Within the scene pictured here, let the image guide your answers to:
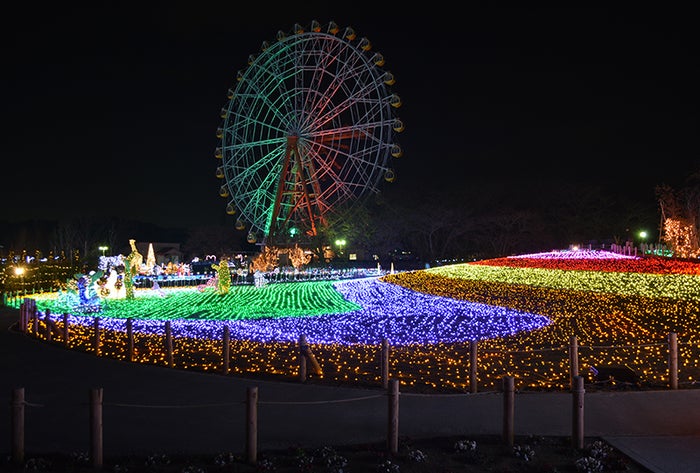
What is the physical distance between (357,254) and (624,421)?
66.1 m

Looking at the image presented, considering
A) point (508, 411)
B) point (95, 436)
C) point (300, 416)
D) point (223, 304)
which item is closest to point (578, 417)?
point (508, 411)

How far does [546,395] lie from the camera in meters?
8.77

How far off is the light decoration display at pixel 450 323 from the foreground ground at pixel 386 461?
298 cm

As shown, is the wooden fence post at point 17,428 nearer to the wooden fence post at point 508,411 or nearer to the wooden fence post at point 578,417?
the wooden fence post at point 508,411

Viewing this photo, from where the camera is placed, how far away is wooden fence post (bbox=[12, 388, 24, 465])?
622 cm

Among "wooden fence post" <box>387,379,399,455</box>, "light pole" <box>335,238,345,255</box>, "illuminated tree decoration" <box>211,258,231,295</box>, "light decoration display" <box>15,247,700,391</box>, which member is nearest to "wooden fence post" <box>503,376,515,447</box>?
"wooden fence post" <box>387,379,399,455</box>

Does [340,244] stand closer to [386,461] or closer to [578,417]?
[578,417]

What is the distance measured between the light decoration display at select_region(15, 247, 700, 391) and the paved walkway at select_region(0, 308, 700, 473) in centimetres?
121

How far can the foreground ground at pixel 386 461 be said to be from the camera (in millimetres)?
6121

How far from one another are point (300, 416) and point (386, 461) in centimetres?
Result: 195

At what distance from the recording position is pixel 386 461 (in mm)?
6145

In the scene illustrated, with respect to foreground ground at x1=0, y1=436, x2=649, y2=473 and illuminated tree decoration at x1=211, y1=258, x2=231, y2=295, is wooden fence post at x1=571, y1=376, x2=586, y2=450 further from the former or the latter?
illuminated tree decoration at x1=211, y1=258, x2=231, y2=295

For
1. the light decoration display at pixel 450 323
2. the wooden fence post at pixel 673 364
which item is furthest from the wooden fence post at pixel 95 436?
the wooden fence post at pixel 673 364

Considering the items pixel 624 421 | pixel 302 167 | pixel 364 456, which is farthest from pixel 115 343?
pixel 302 167
